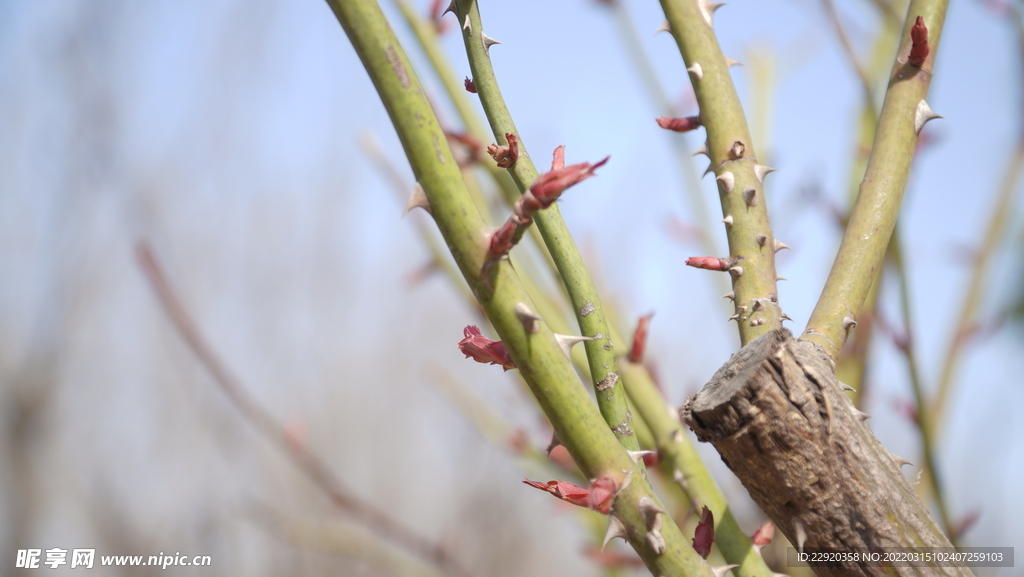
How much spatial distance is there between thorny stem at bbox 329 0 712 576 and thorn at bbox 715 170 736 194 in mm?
230

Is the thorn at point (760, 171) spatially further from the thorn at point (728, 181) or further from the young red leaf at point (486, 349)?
the young red leaf at point (486, 349)

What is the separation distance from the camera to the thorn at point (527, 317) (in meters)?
0.33

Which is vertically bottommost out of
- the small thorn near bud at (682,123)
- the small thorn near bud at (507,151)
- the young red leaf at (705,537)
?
the young red leaf at (705,537)

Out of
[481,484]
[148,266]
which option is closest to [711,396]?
[148,266]

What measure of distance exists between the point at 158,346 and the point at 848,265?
3.95 metres

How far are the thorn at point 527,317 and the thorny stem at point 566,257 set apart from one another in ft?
0.32

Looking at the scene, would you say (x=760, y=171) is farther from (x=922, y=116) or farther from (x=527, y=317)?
(x=527, y=317)

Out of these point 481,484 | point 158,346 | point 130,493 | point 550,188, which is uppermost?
point 550,188

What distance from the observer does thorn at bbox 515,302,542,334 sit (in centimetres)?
33

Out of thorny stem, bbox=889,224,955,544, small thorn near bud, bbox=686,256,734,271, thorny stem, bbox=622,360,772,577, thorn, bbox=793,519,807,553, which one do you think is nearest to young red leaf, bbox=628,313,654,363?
thorny stem, bbox=622,360,772,577

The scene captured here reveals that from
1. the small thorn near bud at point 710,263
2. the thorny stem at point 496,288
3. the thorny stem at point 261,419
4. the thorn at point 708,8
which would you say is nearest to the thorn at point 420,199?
the thorny stem at point 496,288

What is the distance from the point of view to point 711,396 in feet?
1.29

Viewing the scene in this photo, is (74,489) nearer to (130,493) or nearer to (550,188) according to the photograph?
(130,493)

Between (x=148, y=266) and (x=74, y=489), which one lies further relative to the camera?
(x=74, y=489)
